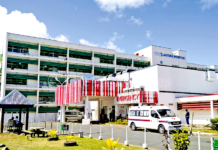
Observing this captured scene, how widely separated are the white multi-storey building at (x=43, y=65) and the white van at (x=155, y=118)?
33859mm

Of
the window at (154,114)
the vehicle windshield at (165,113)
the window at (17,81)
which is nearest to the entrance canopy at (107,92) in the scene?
the window at (154,114)

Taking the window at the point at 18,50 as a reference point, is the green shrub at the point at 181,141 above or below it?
below

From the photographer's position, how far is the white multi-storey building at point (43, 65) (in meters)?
50.4

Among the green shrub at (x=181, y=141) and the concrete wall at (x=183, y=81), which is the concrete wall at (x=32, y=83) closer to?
the concrete wall at (x=183, y=81)

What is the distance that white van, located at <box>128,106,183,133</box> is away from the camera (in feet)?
62.2

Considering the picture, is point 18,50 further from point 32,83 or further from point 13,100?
point 13,100

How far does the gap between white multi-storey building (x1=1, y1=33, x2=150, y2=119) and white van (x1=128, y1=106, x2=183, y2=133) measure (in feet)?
111

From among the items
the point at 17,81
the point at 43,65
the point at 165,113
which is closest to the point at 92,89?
the point at 165,113

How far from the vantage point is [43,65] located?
5425cm

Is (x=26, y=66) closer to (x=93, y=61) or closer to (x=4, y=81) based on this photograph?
(x=4, y=81)

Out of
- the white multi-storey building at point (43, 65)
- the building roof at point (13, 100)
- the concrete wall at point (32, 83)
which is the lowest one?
the building roof at point (13, 100)

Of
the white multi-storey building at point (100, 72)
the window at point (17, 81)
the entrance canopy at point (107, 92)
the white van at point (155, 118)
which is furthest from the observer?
the window at point (17, 81)

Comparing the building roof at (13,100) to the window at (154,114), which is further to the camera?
the building roof at (13,100)

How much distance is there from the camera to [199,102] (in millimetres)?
28844
